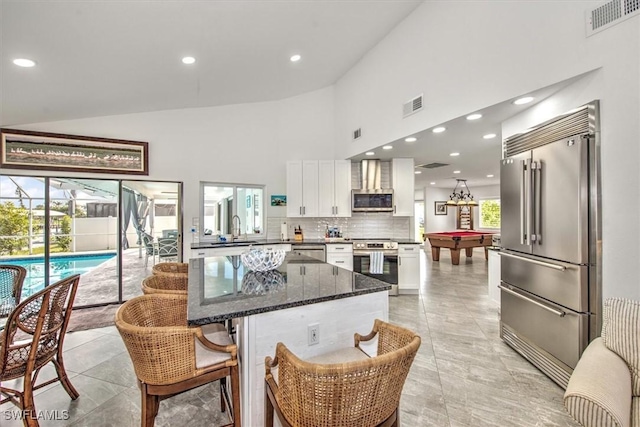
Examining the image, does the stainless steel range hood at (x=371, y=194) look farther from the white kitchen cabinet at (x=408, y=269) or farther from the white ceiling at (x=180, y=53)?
the white kitchen cabinet at (x=408, y=269)

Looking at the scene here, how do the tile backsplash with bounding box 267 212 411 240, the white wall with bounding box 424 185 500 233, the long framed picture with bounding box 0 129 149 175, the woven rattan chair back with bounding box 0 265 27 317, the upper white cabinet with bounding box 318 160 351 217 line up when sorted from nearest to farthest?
the woven rattan chair back with bounding box 0 265 27 317
the long framed picture with bounding box 0 129 149 175
the upper white cabinet with bounding box 318 160 351 217
the tile backsplash with bounding box 267 212 411 240
the white wall with bounding box 424 185 500 233

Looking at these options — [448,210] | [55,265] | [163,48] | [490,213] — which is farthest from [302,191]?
[490,213]

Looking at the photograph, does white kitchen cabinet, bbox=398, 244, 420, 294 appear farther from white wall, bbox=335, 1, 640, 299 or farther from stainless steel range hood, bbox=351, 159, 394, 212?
white wall, bbox=335, 1, 640, 299

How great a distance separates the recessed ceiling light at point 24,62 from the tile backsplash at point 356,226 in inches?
152

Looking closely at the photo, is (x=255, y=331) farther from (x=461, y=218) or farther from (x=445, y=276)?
(x=461, y=218)

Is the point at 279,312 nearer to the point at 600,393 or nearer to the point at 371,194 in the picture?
the point at 600,393

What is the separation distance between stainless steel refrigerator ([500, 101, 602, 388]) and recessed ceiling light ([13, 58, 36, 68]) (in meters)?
4.71

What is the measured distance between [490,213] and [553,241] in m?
10.6

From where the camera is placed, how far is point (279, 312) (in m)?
1.56

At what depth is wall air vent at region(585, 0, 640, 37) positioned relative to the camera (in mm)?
1880

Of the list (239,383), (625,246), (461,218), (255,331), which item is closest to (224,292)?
(255,331)

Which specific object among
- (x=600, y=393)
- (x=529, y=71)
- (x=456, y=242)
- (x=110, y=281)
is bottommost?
(x=110, y=281)

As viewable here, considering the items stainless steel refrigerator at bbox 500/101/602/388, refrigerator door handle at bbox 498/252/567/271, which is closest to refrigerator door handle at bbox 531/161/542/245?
stainless steel refrigerator at bbox 500/101/602/388

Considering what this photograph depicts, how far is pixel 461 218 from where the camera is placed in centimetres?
1217
